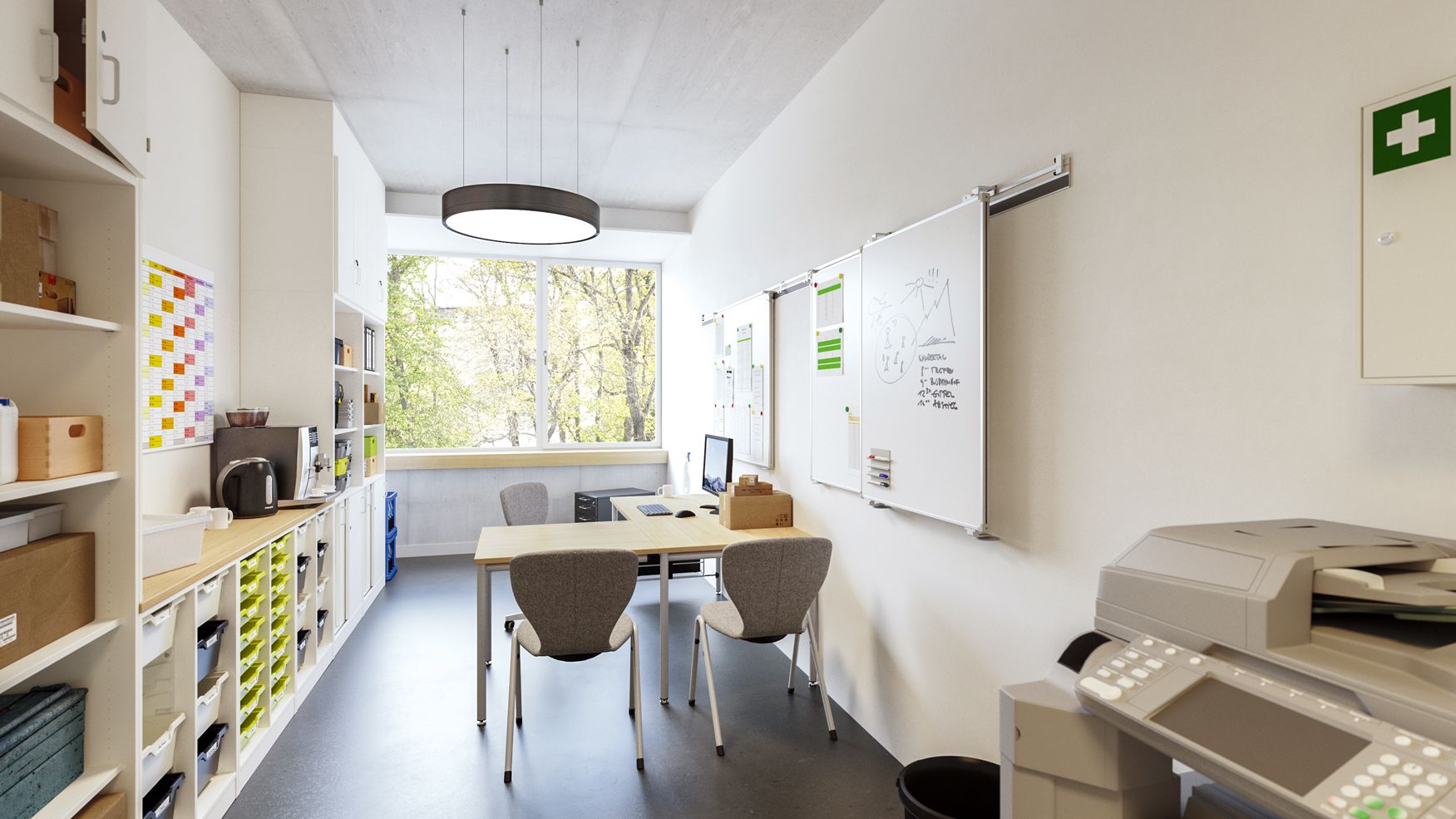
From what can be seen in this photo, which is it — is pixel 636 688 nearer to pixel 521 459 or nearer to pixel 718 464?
pixel 718 464

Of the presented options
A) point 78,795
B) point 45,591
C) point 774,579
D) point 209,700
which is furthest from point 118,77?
point 774,579

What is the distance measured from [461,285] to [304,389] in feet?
10.0

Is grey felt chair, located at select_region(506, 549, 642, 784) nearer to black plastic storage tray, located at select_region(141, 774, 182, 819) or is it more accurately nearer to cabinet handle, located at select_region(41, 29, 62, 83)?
black plastic storage tray, located at select_region(141, 774, 182, 819)

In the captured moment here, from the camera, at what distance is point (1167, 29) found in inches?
68.2

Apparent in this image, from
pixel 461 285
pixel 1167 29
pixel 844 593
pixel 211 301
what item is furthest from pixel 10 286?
pixel 461 285

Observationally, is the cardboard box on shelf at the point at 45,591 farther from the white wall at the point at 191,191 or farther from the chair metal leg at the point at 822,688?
the chair metal leg at the point at 822,688

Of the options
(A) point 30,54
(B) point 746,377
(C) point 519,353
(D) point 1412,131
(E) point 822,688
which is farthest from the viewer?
(C) point 519,353

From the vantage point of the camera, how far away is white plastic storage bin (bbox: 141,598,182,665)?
2.08 m

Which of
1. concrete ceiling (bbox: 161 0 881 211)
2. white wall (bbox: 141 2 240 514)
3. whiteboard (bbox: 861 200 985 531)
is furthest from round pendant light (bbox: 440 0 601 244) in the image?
whiteboard (bbox: 861 200 985 531)

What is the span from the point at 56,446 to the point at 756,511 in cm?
280

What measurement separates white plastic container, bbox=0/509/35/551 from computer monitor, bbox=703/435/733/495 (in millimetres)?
3145

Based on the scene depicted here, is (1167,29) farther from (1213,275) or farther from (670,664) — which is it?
(670,664)

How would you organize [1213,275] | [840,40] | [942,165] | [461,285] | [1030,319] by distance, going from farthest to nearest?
[461,285] < [840,40] < [942,165] < [1030,319] < [1213,275]

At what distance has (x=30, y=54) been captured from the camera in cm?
151
